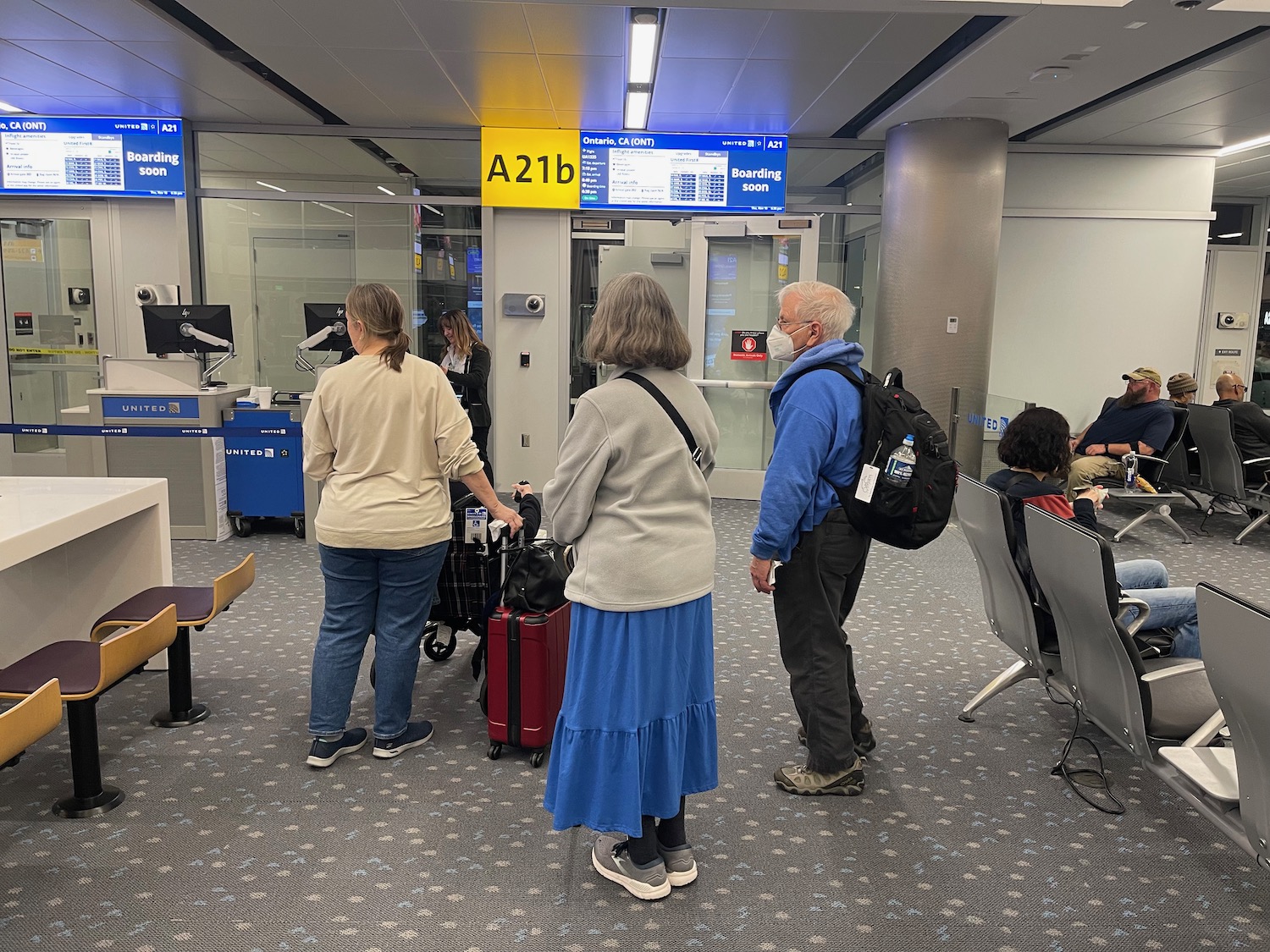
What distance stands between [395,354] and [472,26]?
114 inches

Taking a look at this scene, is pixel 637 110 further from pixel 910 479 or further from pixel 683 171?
pixel 910 479

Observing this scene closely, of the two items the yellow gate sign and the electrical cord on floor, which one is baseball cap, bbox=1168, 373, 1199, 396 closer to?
the yellow gate sign

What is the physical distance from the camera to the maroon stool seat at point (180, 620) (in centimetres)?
325

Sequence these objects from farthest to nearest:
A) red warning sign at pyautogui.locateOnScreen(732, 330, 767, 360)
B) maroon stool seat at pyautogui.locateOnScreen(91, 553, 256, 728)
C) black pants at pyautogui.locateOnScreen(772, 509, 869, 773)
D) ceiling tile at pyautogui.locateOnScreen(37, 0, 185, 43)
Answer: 1. red warning sign at pyautogui.locateOnScreen(732, 330, 767, 360)
2. ceiling tile at pyautogui.locateOnScreen(37, 0, 185, 43)
3. maroon stool seat at pyautogui.locateOnScreen(91, 553, 256, 728)
4. black pants at pyautogui.locateOnScreen(772, 509, 869, 773)

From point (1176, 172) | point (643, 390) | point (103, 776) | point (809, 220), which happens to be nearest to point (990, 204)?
point (809, 220)

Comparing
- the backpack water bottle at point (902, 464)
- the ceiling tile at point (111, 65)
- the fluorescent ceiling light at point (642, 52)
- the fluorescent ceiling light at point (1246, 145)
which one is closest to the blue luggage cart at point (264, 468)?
the ceiling tile at point (111, 65)

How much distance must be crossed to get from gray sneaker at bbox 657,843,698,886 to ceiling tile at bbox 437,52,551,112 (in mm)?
4711

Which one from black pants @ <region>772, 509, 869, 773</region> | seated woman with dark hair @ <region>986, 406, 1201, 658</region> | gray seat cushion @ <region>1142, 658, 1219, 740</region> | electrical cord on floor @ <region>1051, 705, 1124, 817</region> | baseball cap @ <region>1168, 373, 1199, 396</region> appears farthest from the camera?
baseball cap @ <region>1168, 373, 1199, 396</region>

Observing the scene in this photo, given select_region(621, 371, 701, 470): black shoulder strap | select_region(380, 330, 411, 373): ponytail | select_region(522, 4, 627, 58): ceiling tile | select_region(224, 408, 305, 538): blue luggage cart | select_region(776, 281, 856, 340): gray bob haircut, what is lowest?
select_region(224, 408, 305, 538): blue luggage cart

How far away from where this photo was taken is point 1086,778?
3.04 metres

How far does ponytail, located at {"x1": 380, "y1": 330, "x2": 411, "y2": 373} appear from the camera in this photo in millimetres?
2938

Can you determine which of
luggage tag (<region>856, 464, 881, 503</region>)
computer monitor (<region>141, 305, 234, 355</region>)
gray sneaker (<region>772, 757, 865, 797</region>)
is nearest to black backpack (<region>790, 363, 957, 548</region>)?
luggage tag (<region>856, 464, 881, 503</region>)

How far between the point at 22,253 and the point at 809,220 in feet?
21.4

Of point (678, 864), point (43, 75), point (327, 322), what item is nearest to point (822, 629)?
point (678, 864)
